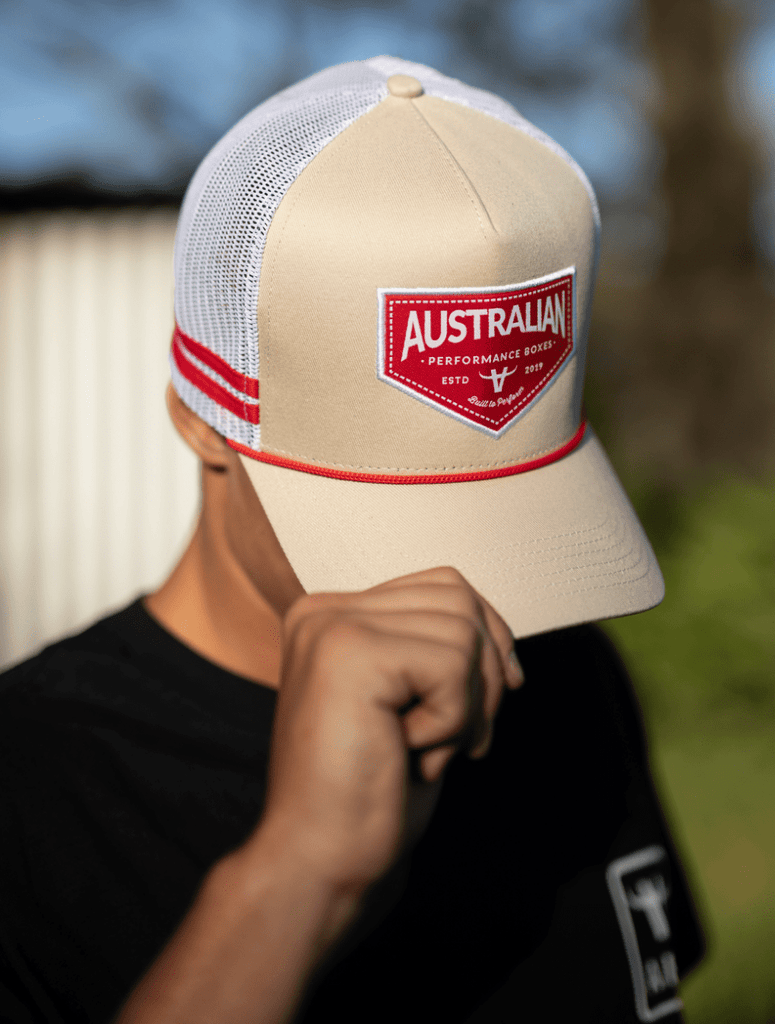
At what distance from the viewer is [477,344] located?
4.87ft

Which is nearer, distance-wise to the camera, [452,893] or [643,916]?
[452,893]

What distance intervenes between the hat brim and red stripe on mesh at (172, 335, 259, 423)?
79 millimetres

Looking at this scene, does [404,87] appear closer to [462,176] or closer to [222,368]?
[462,176]

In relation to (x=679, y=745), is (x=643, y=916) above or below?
above

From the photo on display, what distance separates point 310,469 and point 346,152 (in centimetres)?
51

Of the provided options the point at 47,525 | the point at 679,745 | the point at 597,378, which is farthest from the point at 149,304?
the point at 597,378

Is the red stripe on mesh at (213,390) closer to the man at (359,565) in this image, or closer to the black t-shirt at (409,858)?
the man at (359,565)

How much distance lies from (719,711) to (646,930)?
13.3 feet

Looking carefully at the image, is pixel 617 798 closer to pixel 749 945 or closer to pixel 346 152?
pixel 346 152

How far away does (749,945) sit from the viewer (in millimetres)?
3996

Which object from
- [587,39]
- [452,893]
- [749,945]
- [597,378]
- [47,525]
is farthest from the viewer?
[587,39]

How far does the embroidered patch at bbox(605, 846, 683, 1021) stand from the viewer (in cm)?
193

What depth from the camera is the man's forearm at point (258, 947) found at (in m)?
1.04

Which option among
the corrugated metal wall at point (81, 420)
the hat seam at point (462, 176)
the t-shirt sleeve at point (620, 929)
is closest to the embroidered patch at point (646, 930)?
the t-shirt sleeve at point (620, 929)
